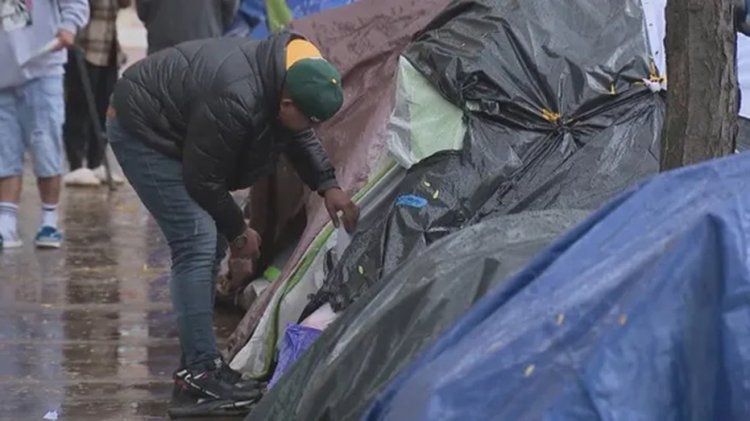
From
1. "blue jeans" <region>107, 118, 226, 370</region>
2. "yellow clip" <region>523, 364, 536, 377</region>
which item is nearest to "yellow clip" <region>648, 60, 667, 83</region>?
"blue jeans" <region>107, 118, 226, 370</region>

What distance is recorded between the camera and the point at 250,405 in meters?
5.96

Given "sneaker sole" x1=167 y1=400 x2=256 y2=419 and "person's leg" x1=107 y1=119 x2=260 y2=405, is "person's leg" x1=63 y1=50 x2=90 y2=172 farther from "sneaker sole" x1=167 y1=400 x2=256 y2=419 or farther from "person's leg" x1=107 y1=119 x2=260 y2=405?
"sneaker sole" x1=167 y1=400 x2=256 y2=419

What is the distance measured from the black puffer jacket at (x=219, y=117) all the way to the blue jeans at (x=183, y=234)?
6cm

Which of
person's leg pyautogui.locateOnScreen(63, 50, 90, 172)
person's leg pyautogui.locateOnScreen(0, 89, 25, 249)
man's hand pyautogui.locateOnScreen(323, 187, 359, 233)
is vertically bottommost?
person's leg pyautogui.locateOnScreen(63, 50, 90, 172)

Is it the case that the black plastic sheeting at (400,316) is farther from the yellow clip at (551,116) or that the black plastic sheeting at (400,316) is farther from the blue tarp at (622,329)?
the yellow clip at (551,116)

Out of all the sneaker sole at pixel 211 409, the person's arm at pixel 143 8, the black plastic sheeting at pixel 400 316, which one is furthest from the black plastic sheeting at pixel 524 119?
the person's arm at pixel 143 8

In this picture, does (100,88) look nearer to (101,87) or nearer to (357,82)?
(101,87)

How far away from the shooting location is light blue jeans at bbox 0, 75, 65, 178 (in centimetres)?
872

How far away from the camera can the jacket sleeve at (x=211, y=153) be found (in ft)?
17.7

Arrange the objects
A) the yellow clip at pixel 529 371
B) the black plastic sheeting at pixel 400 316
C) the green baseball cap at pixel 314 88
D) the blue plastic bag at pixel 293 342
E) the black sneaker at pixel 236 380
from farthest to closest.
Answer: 1. the black sneaker at pixel 236 380
2. the blue plastic bag at pixel 293 342
3. the green baseball cap at pixel 314 88
4. the black plastic sheeting at pixel 400 316
5. the yellow clip at pixel 529 371

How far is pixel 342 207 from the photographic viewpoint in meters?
5.90

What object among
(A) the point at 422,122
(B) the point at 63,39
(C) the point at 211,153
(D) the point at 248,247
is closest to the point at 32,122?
(B) the point at 63,39

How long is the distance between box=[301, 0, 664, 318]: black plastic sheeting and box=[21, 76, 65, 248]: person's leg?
3099 millimetres

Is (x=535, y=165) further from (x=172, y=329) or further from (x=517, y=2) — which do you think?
(x=172, y=329)
